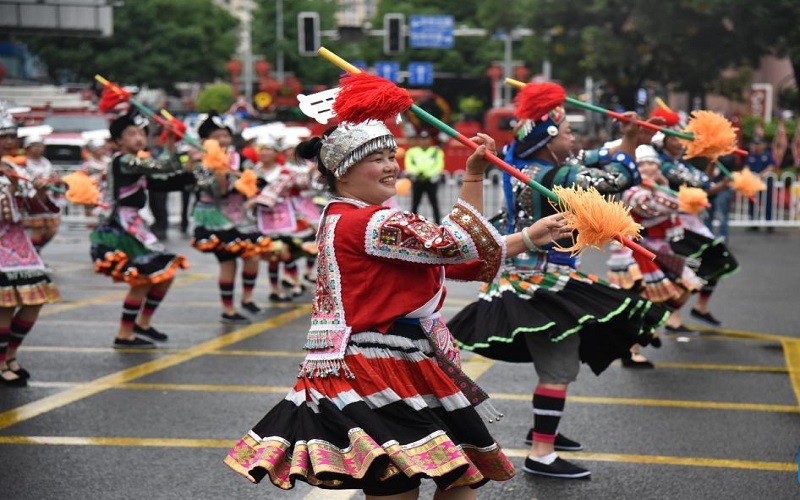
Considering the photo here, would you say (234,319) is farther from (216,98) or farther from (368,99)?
(216,98)

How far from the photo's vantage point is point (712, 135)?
7.37m

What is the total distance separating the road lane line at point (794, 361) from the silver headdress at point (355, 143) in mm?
4652

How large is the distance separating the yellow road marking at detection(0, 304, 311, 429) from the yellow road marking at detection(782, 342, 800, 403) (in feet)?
14.6

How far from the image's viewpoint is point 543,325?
6207 millimetres

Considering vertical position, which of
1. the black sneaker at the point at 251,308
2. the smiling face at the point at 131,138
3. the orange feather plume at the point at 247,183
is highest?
the smiling face at the point at 131,138

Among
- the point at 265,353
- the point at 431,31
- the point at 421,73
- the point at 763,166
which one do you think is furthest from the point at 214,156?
the point at 421,73

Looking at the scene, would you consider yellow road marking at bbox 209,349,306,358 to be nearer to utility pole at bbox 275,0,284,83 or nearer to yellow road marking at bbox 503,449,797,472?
yellow road marking at bbox 503,449,797,472

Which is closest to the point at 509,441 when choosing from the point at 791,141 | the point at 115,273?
the point at 115,273

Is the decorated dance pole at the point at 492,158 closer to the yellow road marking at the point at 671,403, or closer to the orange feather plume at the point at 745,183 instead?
the yellow road marking at the point at 671,403

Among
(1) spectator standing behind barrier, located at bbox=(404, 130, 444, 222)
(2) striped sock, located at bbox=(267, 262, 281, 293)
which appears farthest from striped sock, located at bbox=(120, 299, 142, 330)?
(1) spectator standing behind barrier, located at bbox=(404, 130, 444, 222)

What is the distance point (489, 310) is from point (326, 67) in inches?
2317

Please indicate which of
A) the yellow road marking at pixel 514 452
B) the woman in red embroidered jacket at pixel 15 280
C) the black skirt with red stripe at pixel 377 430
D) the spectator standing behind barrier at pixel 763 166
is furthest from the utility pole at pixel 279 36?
the black skirt with red stripe at pixel 377 430

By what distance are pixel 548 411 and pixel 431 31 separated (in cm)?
5073

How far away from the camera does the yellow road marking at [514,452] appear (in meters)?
6.44
